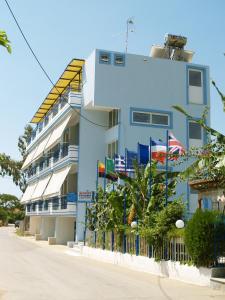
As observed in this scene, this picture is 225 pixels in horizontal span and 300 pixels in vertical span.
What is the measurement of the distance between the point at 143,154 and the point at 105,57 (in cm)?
1174

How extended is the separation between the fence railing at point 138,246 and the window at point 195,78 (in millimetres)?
13748

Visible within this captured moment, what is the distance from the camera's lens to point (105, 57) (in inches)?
1200

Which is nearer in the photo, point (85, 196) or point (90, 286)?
point (90, 286)

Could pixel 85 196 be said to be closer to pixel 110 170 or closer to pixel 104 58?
pixel 110 170

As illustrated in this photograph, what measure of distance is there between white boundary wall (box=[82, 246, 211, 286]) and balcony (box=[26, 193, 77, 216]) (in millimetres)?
7421

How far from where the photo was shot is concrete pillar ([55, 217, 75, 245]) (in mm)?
35438

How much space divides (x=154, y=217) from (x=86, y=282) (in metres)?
4.41

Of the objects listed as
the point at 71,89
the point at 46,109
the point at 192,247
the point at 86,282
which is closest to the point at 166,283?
the point at 192,247

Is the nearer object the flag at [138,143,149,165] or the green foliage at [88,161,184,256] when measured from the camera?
the green foliage at [88,161,184,256]

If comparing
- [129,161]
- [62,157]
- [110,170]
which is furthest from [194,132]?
[129,161]

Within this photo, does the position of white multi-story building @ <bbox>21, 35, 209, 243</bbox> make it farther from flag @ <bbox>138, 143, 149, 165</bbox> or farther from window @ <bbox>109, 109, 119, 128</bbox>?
flag @ <bbox>138, 143, 149, 165</bbox>

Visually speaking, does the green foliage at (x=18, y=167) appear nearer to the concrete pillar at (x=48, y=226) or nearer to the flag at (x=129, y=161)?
the concrete pillar at (x=48, y=226)

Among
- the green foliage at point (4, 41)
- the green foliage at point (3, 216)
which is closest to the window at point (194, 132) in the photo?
the green foliage at point (4, 41)

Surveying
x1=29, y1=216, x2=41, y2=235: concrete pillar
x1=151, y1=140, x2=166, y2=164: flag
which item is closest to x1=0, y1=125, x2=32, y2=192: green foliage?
x1=29, y1=216, x2=41, y2=235: concrete pillar
